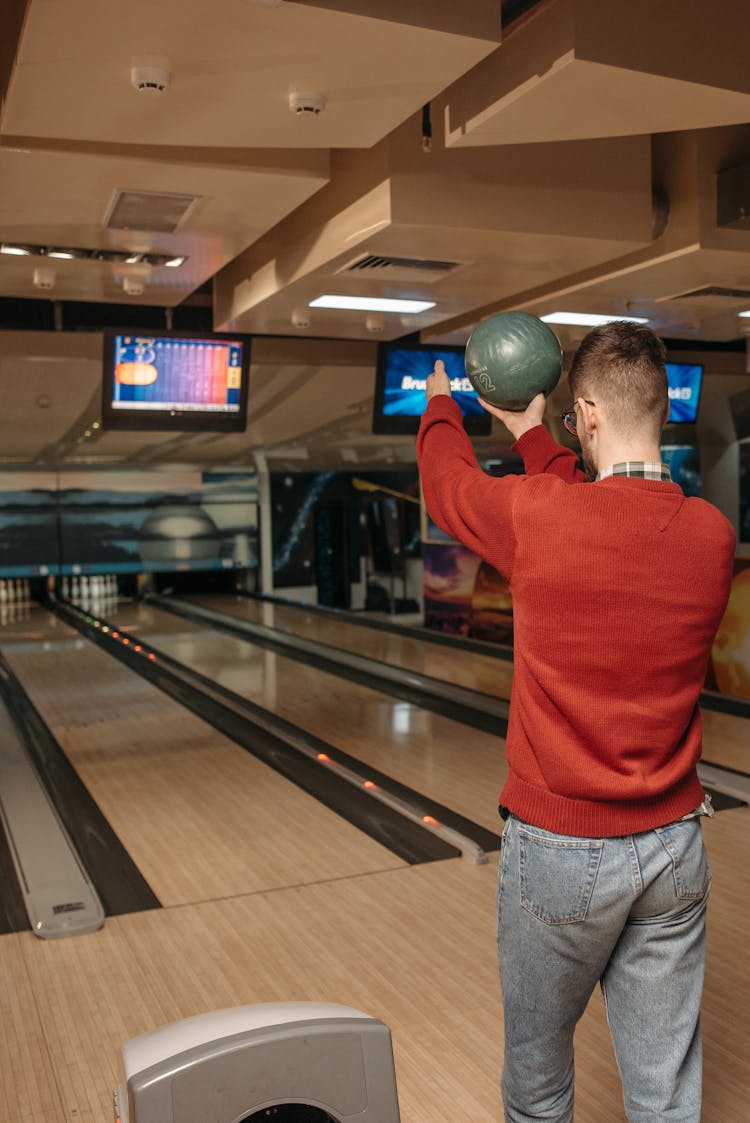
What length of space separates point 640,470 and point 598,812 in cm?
46

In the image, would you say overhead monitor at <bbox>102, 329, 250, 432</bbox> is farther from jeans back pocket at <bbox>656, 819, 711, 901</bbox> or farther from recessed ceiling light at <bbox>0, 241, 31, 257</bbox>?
jeans back pocket at <bbox>656, 819, 711, 901</bbox>

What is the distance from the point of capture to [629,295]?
488 centimetres

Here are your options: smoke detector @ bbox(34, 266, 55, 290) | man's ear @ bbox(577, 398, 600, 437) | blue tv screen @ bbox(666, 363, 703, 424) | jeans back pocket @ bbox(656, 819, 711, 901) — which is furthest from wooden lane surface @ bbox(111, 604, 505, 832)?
man's ear @ bbox(577, 398, 600, 437)

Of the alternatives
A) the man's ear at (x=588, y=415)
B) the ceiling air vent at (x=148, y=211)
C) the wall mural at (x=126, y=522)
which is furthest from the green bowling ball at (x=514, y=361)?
the wall mural at (x=126, y=522)

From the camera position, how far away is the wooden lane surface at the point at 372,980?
2502 mm

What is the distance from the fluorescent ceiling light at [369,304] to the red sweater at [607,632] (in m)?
3.54

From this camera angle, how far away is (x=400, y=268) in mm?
4215

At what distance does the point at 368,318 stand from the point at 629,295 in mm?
1256

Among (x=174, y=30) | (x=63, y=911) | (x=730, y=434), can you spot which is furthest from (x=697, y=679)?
(x=730, y=434)

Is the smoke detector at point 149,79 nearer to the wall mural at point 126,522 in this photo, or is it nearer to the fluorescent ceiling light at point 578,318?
the fluorescent ceiling light at point 578,318

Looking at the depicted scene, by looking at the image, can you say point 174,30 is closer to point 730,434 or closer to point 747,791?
point 747,791

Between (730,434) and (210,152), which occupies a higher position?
(210,152)

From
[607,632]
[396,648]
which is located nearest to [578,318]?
[607,632]

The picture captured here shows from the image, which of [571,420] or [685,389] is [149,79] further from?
[685,389]
